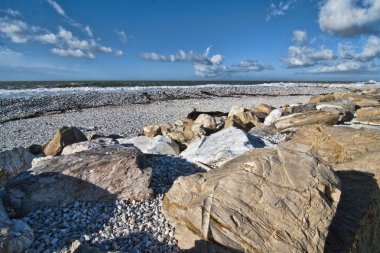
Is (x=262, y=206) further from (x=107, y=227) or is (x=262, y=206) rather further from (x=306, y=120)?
(x=306, y=120)

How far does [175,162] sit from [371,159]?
3.94m

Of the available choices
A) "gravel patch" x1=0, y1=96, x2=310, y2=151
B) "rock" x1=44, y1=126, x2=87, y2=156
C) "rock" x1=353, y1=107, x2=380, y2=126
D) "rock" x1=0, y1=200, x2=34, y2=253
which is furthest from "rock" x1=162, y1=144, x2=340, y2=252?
"gravel patch" x1=0, y1=96, x2=310, y2=151

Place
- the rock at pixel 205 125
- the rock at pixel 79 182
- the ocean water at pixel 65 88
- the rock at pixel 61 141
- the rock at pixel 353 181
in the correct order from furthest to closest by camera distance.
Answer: the ocean water at pixel 65 88
the rock at pixel 205 125
the rock at pixel 61 141
the rock at pixel 79 182
the rock at pixel 353 181

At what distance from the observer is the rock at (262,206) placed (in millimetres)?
3988

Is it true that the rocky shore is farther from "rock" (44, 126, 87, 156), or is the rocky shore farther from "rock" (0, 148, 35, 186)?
"rock" (44, 126, 87, 156)

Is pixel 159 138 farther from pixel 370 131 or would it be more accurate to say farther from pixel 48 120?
pixel 48 120

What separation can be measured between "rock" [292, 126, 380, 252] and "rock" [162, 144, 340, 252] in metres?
0.72

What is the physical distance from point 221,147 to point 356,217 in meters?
3.25

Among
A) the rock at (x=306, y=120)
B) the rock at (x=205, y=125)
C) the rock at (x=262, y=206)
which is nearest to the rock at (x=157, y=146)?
the rock at (x=205, y=125)

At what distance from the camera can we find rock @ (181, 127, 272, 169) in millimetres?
7117

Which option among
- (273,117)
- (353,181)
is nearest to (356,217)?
(353,181)

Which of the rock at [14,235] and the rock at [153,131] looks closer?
the rock at [14,235]

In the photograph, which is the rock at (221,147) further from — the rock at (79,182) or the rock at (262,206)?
the rock at (262,206)

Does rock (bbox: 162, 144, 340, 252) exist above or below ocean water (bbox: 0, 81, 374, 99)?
above
